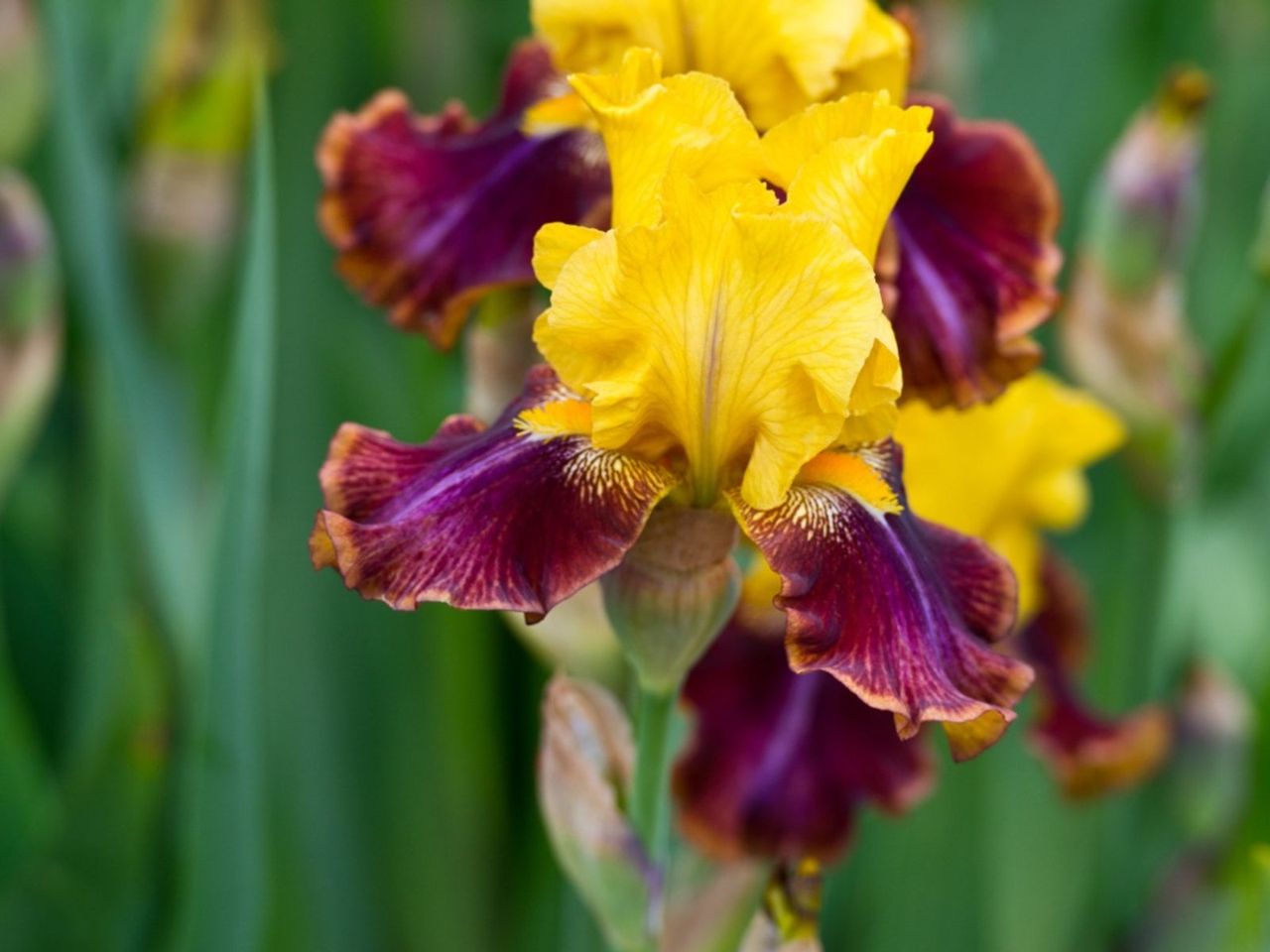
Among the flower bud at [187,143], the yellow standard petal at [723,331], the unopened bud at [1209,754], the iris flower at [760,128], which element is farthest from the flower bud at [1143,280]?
the flower bud at [187,143]

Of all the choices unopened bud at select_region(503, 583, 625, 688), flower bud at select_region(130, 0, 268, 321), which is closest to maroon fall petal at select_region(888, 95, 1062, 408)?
unopened bud at select_region(503, 583, 625, 688)

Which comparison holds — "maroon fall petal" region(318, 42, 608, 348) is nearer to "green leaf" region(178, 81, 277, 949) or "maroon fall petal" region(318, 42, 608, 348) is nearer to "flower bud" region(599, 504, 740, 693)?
"green leaf" region(178, 81, 277, 949)

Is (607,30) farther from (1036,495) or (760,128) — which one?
(1036,495)

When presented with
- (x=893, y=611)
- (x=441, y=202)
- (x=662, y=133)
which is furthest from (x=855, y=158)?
(x=441, y=202)

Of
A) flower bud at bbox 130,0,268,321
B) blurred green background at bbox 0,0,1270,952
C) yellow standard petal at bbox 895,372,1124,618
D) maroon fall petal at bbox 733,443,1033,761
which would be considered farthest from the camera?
flower bud at bbox 130,0,268,321

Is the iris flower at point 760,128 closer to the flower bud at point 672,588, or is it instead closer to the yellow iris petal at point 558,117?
the yellow iris petal at point 558,117

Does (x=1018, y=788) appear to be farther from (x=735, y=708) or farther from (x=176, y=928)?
(x=176, y=928)
